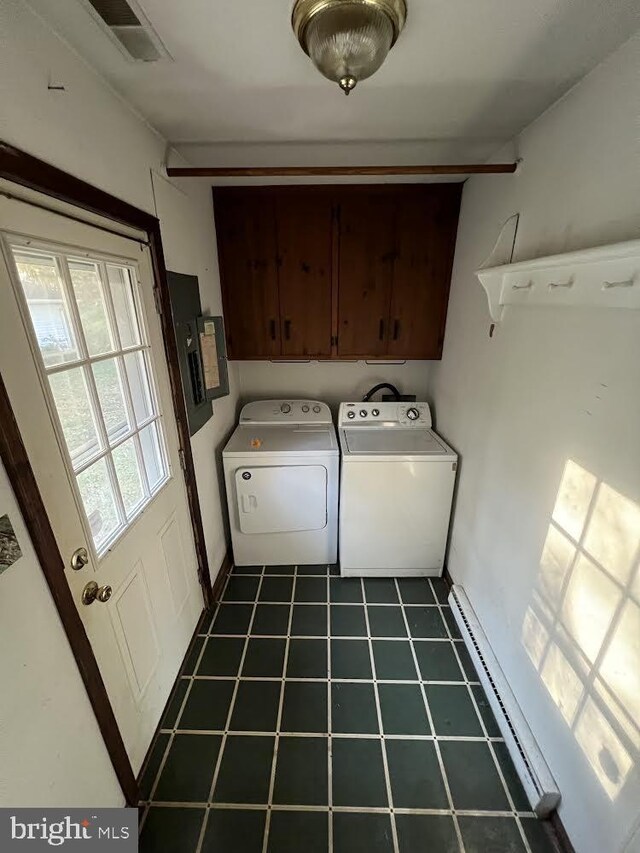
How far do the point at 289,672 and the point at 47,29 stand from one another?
242cm

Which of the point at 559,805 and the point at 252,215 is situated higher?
the point at 252,215

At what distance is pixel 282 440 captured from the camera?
225 centimetres

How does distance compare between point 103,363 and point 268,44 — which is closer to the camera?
point 268,44

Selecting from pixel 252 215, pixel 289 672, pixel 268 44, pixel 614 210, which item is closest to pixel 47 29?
pixel 268 44

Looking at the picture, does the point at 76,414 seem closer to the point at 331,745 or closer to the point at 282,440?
the point at 282,440

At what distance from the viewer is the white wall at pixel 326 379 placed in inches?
104

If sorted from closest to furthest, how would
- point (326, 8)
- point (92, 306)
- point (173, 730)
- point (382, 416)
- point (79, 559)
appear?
point (326, 8) → point (79, 559) → point (92, 306) → point (173, 730) → point (382, 416)

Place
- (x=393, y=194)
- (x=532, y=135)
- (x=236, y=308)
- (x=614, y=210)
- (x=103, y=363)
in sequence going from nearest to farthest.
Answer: (x=614, y=210) → (x=103, y=363) → (x=532, y=135) → (x=393, y=194) → (x=236, y=308)

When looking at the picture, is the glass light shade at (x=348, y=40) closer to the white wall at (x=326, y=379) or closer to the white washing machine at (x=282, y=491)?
the white washing machine at (x=282, y=491)

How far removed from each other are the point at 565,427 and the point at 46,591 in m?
1.59

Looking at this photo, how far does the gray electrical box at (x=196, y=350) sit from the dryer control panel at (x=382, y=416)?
0.87 m

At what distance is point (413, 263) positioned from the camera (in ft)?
7.18

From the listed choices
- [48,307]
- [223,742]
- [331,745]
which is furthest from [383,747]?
[48,307]

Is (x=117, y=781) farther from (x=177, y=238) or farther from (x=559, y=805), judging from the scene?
(x=177, y=238)
